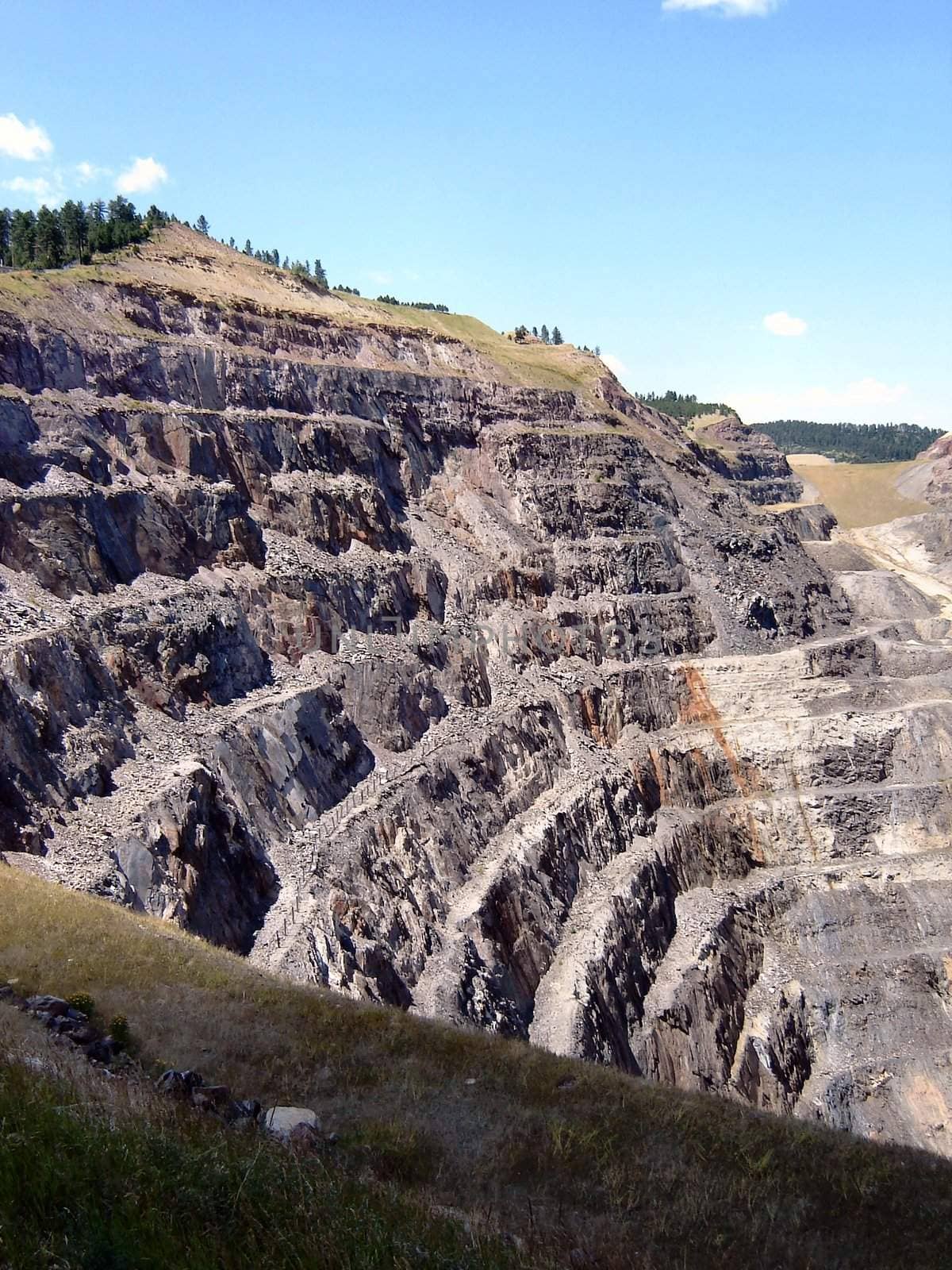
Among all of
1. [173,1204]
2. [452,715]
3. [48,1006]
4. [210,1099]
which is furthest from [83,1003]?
[452,715]

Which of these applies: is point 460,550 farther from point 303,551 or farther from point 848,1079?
point 848,1079

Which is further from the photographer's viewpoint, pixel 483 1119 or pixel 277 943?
pixel 277 943

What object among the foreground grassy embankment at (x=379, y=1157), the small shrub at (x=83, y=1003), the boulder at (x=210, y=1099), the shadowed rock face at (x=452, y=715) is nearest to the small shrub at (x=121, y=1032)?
the foreground grassy embankment at (x=379, y=1157)

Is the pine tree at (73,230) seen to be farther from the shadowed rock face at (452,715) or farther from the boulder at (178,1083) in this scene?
the boulder at (178,1083)

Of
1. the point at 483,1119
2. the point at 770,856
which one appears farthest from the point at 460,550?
the point at 483,1119

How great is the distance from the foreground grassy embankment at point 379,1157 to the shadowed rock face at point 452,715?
11125 mm

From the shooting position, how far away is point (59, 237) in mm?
69812

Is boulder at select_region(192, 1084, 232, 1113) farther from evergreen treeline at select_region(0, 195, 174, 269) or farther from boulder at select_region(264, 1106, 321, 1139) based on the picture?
evergreen treeline at select_region(0, 195, 174, 269)

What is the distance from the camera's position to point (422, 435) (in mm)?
68688

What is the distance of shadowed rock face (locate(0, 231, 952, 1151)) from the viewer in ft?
116

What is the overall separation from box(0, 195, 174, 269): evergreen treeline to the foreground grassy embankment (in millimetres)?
58220

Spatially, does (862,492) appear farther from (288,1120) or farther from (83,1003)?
(288,1120)

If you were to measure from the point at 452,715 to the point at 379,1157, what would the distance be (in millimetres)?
36117

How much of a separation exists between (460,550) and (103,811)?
33546mm
